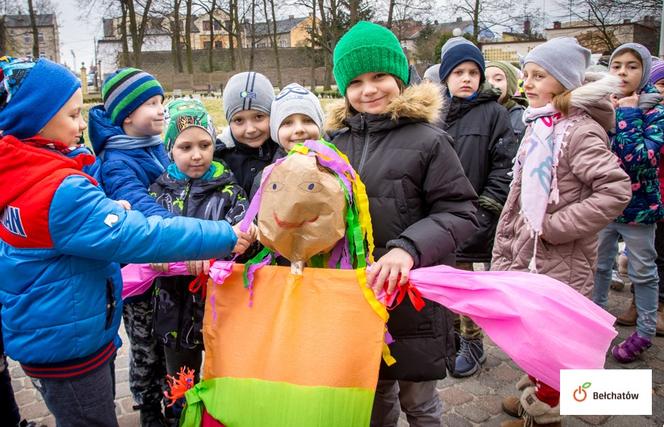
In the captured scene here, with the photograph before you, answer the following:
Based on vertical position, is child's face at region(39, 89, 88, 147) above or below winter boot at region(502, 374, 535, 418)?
above

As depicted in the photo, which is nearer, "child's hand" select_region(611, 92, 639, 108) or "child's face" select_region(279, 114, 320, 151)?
"child's face" select_region(279, 114, 320, 151)

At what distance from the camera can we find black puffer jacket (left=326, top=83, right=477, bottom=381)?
2.18 m

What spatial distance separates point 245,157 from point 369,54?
3.42 feet

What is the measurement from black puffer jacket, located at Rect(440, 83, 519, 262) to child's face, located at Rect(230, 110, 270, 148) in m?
1.55

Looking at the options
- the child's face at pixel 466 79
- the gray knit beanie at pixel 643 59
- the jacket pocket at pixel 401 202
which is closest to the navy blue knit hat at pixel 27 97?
the jacket pocket at pixel 401 202

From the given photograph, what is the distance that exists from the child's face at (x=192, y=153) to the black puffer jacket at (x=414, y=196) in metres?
0.86

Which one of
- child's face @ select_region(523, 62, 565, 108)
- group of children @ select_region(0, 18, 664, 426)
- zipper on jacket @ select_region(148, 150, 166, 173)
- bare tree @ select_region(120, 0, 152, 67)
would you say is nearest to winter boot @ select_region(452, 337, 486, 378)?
group of children @ select_region(0, 18, 664, 426)

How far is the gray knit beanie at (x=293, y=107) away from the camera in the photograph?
2670mm

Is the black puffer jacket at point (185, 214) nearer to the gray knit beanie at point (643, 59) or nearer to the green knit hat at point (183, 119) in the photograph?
the green knit hat at point (183, 119)

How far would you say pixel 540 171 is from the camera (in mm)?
2977

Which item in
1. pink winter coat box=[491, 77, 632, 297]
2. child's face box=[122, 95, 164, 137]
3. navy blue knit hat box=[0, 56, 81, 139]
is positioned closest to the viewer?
navy blue knit hat box=[0, 56, 81, 139]

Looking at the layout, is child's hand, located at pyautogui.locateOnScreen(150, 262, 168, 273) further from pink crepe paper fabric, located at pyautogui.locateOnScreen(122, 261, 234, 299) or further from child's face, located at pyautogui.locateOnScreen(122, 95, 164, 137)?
child's face, located at pyautogui.locateOnScreen(122, 95, 164, 137)

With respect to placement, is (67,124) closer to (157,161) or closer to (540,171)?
(157,161)

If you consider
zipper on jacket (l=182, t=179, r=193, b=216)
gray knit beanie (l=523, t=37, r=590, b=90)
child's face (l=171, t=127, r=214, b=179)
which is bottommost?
zipper on jacket (l=182, t=179, r=193, b=216)
